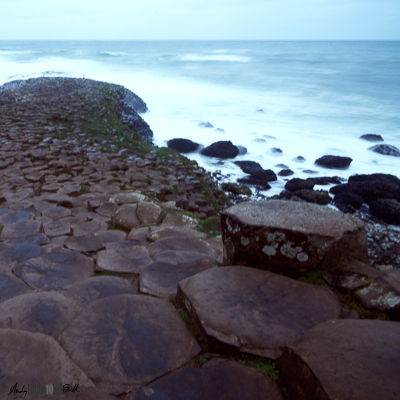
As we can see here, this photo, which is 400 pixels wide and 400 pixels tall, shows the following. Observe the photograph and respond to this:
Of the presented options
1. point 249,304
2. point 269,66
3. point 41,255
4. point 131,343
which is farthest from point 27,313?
point 269,66

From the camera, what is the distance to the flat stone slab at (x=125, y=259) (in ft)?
6.97

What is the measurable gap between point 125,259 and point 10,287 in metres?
0.72

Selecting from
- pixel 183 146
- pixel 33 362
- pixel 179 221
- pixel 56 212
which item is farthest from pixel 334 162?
pixel 33 362

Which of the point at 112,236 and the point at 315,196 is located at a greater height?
the point at 112,236

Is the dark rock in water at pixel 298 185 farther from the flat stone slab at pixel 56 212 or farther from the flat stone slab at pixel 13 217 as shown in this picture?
the flat stone slab at pixel 13 217

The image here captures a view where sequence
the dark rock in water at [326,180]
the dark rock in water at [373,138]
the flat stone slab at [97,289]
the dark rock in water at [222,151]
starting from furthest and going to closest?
the dark rock in water at [373,138]
the dark rock in water at [222,151]
the dark rock in water at [326,180]
the flat stone slab at [97,289]

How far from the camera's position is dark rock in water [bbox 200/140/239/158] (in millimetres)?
11156

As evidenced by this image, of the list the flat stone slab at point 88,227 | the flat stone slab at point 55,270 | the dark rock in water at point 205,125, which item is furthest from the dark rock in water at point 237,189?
the dark rock in water at point 205,125

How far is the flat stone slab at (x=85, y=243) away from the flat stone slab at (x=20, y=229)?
345 mm

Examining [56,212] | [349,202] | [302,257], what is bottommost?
[349,202]

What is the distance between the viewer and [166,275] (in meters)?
2.01

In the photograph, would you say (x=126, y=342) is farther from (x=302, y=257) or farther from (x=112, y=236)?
(x=112, y=236)

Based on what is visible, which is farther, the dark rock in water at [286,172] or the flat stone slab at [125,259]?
the dark rock in water at [286,172]

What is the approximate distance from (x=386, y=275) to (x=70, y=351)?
65.3 inches
